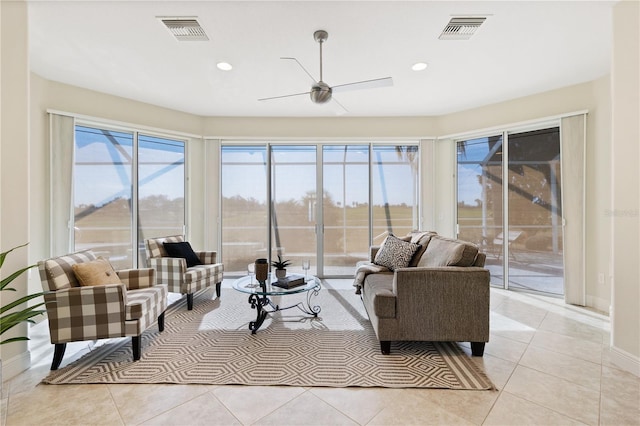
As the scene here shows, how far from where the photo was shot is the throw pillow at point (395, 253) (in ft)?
10.6

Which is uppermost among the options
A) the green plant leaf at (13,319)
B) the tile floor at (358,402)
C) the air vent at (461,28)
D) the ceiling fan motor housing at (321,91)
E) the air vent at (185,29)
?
the air vent at (185,29)

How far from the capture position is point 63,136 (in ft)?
11.7

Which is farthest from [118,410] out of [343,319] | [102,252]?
[102,252]

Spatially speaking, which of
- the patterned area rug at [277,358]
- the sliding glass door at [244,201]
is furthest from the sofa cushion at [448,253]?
the sliding glass door at [244,201]

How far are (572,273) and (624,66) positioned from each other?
8.36ft

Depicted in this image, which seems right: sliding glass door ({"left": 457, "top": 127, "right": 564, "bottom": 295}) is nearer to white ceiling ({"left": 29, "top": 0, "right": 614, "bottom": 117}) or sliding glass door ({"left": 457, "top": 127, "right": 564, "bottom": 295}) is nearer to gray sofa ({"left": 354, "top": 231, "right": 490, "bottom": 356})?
white ceiling ({"left": 29, "top": 0, "right": 614, "bottom": 117})

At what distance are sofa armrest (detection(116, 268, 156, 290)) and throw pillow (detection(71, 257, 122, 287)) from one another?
6.6 inches

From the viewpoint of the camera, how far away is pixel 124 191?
165 inches

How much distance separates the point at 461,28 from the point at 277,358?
3.27 metres

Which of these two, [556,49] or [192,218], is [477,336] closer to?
[556,49]

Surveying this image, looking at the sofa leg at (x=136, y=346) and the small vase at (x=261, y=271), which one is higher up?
the small vase at (x=261, y=271)

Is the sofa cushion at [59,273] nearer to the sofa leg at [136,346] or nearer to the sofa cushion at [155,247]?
the sofa leg at [136,346]

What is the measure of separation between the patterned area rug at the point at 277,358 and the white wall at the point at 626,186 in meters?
1.19

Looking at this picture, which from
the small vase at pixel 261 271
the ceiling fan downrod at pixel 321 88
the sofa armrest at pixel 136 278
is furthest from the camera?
the small vase at pixel 261 271
